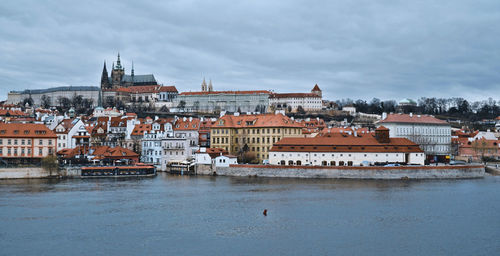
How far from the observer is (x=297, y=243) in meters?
26.0

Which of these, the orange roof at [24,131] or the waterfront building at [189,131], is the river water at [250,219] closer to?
the orange roof at [24,131]

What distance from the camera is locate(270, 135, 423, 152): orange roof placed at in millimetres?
55531

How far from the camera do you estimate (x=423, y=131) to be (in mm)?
76375

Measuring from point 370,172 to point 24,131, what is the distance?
33.9 meters

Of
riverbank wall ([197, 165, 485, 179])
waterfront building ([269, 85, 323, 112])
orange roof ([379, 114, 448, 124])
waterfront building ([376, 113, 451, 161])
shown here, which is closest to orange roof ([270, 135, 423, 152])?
riverbank wall ([197, 165, 485, 179])

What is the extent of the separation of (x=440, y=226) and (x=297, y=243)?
8441mm

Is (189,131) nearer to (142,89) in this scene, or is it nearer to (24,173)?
(24,173)

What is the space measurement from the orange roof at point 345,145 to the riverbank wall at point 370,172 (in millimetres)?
3491

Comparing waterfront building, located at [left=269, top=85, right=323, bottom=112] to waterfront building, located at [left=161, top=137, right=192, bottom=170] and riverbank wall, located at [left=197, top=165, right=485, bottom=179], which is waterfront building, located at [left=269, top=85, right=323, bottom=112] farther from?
riverbank wall, located at [left=197, top=165, right=485, bottom=179]

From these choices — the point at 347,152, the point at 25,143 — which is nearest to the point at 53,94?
the point at 25,143

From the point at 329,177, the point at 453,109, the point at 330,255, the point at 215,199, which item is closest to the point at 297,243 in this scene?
the point at 330,255

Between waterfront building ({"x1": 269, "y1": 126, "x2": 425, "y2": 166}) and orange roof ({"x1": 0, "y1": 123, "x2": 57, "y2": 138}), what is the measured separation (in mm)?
23039

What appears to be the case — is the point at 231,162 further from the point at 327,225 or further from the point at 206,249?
the point at 206,249

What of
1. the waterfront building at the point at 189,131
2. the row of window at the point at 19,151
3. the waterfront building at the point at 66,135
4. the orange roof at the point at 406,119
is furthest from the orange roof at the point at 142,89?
the row of window at the point at 19,151
